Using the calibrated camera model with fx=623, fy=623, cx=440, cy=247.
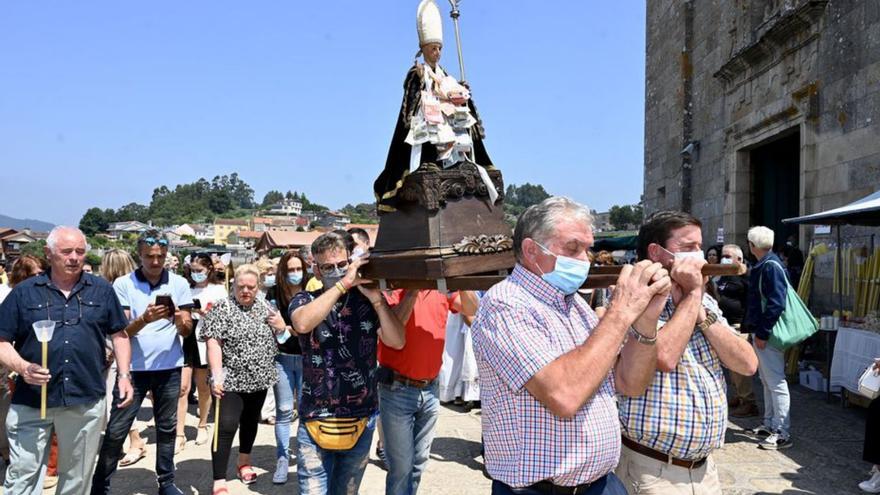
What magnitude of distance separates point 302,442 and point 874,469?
4.42 m

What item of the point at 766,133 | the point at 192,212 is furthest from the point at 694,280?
the point at 192,212

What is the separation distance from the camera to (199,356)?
6430mm

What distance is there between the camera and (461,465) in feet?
18.2

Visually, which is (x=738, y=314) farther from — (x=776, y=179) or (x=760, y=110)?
(x=776, y=179)

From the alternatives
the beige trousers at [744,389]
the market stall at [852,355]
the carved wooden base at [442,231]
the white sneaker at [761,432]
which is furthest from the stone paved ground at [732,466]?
the carved wooden base at [442,231]

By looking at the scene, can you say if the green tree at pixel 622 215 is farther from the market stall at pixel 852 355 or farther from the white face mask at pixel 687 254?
the white face mask at pixel 687 254

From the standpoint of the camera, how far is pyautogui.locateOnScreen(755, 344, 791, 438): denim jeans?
5922mm

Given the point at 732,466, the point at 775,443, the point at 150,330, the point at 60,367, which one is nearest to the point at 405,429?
the point at 60,367

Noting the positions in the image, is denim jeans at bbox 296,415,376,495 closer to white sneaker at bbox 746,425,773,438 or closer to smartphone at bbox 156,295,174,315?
smartphone at bbox 156,295,174,315

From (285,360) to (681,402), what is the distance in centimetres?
368

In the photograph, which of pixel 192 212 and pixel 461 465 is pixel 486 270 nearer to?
pixel 461 465

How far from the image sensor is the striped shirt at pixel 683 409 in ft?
8.20

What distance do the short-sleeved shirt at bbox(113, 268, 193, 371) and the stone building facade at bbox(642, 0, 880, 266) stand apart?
28.4 feet

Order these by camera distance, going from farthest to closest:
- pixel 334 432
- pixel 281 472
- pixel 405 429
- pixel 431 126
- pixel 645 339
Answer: pixel 281 472 → pixel 405 429 → pixel 334 432 → pixel 431 126 → pixel 645 339
